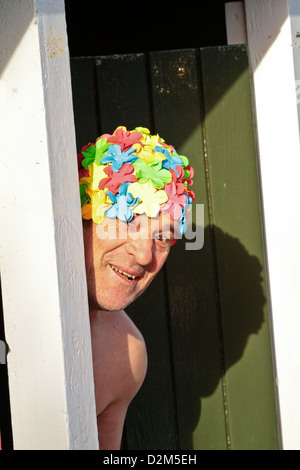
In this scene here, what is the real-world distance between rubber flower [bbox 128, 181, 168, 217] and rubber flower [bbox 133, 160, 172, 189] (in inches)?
0.6

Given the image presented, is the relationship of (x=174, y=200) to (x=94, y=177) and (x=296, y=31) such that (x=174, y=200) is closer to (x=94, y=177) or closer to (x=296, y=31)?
(x=94, y=177)

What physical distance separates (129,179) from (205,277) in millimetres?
897

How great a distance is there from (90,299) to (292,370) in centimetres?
102

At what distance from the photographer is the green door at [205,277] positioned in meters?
2.85

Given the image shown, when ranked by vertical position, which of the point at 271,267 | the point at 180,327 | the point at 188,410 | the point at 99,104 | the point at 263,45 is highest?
the point at 263,45

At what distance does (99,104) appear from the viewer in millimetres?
2832

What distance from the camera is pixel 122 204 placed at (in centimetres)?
211

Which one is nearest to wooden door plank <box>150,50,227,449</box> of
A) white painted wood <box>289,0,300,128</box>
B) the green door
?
the green door

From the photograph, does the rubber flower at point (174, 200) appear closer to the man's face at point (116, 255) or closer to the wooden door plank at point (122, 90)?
the man's face at point (116, 255)

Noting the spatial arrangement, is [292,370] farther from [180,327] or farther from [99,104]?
[99,104]

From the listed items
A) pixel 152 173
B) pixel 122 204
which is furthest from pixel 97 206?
pixel 152 173

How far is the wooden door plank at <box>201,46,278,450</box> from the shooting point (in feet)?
9.49
